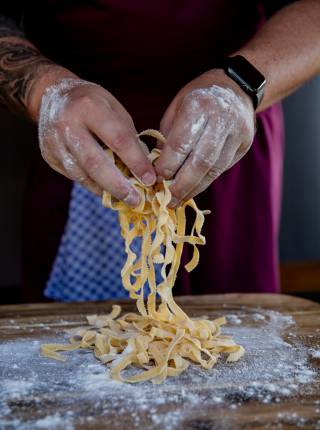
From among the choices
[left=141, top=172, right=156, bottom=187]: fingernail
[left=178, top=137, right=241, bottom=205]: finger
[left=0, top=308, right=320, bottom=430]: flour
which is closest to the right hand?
[left=141, top=172, right=156, bottom=187]: fingernail

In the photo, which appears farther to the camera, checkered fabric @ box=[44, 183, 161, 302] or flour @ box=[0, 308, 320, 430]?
checkered fabric @ box=[44, 183, 161, 302]

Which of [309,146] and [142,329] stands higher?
[309,146]

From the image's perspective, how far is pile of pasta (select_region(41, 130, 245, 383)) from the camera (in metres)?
1.54

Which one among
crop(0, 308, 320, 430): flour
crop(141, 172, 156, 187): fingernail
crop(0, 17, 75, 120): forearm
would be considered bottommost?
crop(0, 308, 320, 430): flour

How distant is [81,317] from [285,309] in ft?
1.70

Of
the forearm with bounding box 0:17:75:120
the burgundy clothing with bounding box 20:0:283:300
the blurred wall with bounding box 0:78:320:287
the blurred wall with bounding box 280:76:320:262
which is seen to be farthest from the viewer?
the blurred wall with bounding box 280:76:320:262

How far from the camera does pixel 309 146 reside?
3.57 m

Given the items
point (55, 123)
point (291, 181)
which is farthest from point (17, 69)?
point (291, 181)

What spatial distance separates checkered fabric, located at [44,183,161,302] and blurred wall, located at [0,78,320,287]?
49.9 inches

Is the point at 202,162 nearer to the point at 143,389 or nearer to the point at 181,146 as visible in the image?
the point at 181,146

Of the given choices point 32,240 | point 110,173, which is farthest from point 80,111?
point 32,240

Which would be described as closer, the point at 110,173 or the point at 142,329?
the point at 110,173

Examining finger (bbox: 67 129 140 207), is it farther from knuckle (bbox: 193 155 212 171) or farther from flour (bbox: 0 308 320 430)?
A: flour (bbox: 0 308 320 430)

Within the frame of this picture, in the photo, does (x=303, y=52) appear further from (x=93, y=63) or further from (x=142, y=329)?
(x=142, y=329)
